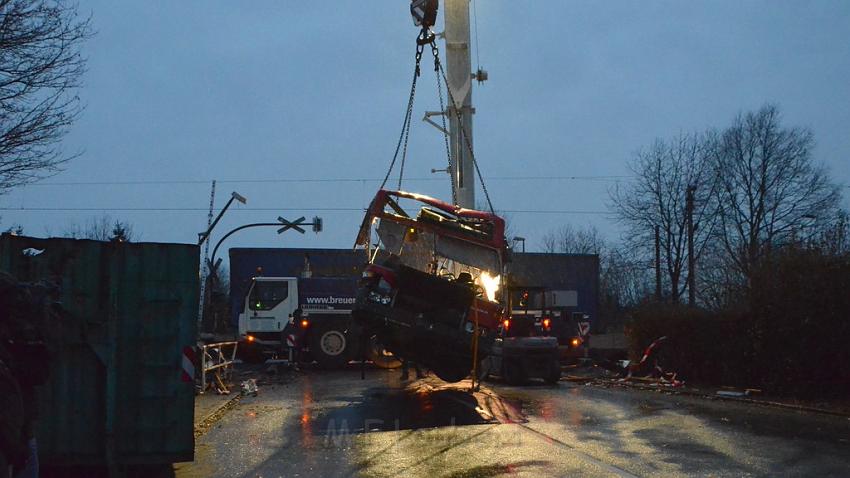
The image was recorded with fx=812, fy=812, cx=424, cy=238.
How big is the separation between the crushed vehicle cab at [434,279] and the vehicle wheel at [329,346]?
9.01 m

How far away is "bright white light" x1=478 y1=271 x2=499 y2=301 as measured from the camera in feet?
50.8

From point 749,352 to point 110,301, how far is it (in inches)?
504

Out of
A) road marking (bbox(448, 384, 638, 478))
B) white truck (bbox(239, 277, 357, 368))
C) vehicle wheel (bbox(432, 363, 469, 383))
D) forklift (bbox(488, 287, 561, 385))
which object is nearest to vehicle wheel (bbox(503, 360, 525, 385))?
forklift (bbox(488, 287, 561, 385))

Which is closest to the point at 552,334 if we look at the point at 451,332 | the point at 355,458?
the point at 451,332

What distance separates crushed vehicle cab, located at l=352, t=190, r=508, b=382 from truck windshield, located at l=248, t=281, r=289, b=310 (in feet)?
41.5

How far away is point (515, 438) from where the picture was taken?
10.3m

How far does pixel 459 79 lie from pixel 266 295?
12.1 m

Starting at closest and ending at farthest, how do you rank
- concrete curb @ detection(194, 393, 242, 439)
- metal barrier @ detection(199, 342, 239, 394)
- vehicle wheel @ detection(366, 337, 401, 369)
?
concrete curb @ detection(194, 393, 242, 439) → metal barrier @ detection(199, 342, 239, 394) → vehicle wheel @ detection(366, 337, 401, 369)

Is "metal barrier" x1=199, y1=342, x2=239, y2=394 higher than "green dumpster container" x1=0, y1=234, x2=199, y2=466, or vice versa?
"green dumpster container" x1=0, y1=234, x2=199, y2=466

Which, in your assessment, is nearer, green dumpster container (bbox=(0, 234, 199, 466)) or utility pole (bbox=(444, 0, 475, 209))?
green dumpster container (bbox=(0, 234, 199, 466))

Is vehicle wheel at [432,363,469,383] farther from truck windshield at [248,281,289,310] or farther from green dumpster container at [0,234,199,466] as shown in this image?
truck windshield at [248,281,289,310]

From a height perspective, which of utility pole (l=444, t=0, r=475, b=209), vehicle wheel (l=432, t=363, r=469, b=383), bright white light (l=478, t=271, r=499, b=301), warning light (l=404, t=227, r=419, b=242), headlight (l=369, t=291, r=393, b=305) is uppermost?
utility pole (l=444, t=0, r=475, b=209)

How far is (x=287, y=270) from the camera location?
1465 inches

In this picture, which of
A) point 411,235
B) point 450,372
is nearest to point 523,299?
point 450,372
